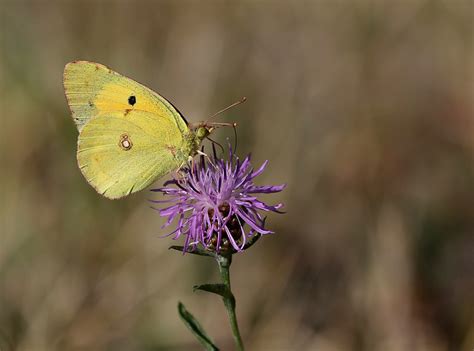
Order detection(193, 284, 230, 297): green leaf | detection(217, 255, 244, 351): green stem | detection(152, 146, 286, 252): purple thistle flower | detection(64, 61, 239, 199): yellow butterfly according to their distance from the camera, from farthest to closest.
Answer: detection(64, 61, 239, 199): yellow butterfly < detection(152, 146, 286, 252): purple thistle flower < detection(217, 255, 244, 351): green stem < detection(193, 284, 230, 297): green leaf

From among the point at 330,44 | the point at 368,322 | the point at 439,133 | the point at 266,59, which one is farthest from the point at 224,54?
the point at 368,322

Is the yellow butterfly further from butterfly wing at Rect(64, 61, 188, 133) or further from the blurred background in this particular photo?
the blurred background

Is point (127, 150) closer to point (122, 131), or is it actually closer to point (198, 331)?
point (122, 131)

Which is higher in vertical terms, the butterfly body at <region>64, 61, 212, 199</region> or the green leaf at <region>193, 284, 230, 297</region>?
the butterfly body at <region>64, 61, 212, 199</region>

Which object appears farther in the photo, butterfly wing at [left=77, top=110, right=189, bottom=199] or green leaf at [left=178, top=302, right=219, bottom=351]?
butterfly wing at [left=77, top=110, right=189, bottom=199]

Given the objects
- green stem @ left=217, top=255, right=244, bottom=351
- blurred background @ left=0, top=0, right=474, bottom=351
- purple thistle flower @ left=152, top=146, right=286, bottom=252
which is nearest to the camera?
green stem @ left=217, top=255, right=244, bottom=351

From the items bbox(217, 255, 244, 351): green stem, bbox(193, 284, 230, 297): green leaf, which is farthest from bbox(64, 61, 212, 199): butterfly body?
bbox(193, 284, 230, 297): green leaf
